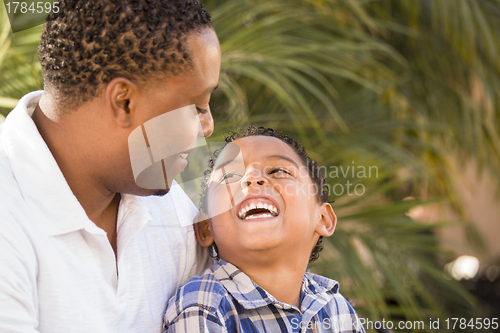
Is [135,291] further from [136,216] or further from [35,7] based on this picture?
[35,7]

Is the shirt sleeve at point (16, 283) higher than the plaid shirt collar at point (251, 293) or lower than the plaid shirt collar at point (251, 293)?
lower

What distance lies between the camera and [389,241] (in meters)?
1.78

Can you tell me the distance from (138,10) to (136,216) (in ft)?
1.17

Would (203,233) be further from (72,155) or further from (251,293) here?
(72,155)


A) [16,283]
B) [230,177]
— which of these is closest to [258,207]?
[230,177]

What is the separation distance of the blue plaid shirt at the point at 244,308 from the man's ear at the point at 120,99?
13.4 inches

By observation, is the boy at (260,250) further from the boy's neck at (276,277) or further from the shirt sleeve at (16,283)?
the shirt sleeve at (16,283)

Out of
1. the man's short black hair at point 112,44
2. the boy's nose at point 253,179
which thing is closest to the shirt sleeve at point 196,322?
the boy's nose at point 253,179

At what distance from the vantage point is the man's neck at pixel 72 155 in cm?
77

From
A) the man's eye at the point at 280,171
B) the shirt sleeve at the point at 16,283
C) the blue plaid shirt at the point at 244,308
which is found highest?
the man's eye at the point at 280,171

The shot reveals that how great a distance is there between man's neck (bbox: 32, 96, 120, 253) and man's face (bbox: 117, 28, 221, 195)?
0.07 meters

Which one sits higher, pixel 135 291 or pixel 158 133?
pixel 158 133

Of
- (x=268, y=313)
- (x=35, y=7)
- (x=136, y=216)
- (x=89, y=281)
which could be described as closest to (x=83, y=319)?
(x=89, y=281)

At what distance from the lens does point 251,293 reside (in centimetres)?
97
